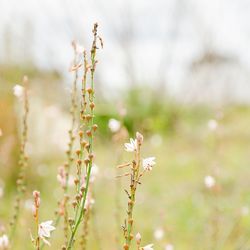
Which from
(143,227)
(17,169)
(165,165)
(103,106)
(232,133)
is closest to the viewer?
(143,227)

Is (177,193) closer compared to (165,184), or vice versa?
(177,193)

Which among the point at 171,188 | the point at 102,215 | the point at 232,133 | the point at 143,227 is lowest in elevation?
the point at 143,227

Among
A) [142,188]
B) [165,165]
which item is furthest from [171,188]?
[165,165]

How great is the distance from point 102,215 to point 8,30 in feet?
21.1

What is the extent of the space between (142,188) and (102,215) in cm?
125

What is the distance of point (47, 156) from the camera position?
28.7 ft

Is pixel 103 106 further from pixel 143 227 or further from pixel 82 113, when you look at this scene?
pixel 82 113

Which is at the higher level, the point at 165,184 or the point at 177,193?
the point at 165,184

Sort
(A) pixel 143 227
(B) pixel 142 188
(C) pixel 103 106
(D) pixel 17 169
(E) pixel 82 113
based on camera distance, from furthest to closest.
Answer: (C) pixel 103 106
(B) pixel 142 188
(D) pixel 17 169
(A) pixel 143 227
(E) pixel 82 113

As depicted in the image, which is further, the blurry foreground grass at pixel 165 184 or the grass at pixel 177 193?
the grass at pixel 177 193

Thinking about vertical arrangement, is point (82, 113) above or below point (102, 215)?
below

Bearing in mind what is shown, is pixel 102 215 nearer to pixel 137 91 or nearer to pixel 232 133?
pixel 232 133

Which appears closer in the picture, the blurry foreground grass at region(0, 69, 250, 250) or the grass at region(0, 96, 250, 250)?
the blurry foreground grass at region(0, 69, 250, 250)

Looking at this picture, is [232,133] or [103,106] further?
[103,106]
